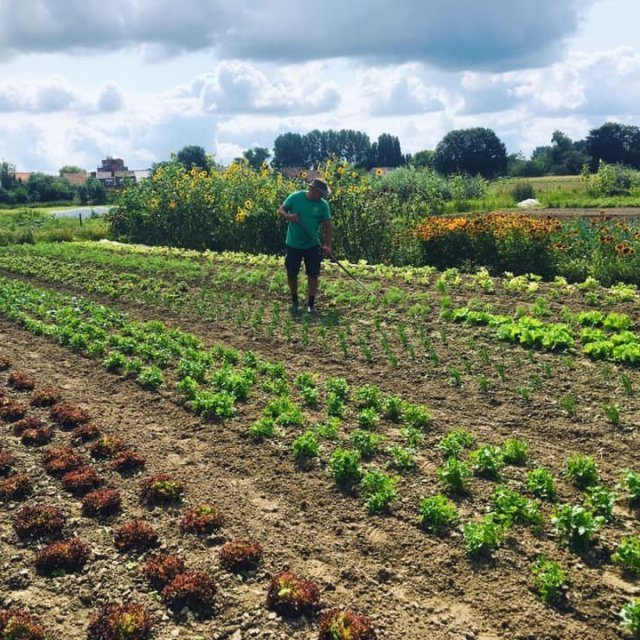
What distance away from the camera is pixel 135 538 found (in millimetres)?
4758

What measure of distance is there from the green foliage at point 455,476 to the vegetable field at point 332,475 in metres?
0.03

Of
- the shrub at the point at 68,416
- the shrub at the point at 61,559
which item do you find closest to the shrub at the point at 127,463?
the shrub at the point at 68,416

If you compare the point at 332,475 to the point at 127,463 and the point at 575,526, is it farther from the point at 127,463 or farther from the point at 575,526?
the point at 575,526

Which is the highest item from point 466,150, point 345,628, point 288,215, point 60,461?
point 466,150

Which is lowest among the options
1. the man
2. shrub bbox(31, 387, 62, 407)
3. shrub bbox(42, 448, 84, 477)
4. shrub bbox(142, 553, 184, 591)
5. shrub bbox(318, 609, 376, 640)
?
shrub bbox(318, 609, 376, 640)

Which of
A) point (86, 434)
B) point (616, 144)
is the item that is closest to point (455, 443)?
point (86, 434)

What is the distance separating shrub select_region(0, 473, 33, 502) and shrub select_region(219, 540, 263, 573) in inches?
79.7

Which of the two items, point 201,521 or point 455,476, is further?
point 455,476

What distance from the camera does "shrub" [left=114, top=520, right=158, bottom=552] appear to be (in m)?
4.74

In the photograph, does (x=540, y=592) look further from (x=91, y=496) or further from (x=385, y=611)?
(x=91, y=496)

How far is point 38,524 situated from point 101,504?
463 mm

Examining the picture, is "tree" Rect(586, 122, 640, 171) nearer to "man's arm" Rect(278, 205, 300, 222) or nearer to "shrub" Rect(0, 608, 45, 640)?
"man's arm" Rect(278, 205, 300, 222)

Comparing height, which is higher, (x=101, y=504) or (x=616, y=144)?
(x=616, y=144)

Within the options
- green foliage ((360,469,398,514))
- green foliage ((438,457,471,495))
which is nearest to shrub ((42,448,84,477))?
green foliage ((360,469,398,514))
